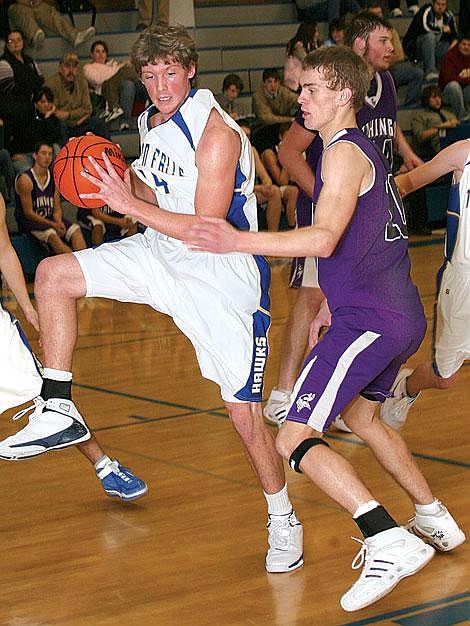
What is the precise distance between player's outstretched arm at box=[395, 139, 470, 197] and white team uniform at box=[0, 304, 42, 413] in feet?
5.28

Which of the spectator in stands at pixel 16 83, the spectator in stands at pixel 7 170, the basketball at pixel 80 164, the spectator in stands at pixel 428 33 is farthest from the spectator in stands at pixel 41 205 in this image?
the basketball at pixel 80 164

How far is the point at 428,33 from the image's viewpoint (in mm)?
15719

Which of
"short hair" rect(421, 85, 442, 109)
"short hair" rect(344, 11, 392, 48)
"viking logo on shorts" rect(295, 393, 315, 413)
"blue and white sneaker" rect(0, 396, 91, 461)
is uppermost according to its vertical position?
"short hair" rect(344, 11, 392, 48)

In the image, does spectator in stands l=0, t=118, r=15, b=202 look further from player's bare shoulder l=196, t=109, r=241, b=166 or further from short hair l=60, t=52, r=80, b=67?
player's bare shoulder l=196, t=109, r=241, b=166

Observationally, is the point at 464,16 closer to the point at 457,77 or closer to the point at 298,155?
the point at 457,77

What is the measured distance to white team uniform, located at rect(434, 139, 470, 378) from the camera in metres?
4.68

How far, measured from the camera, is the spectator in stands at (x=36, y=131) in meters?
12.1

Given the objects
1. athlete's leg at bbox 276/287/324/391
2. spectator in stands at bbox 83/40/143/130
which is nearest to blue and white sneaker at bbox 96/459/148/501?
athlete's leg at bbox 276/287/324/391

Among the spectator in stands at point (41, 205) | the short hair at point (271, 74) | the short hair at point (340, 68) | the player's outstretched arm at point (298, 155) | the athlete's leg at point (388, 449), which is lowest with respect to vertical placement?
the spectator in stands at point (41, 205)

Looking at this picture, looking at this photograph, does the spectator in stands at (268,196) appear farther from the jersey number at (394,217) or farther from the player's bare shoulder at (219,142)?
the jersey number at (394,217)

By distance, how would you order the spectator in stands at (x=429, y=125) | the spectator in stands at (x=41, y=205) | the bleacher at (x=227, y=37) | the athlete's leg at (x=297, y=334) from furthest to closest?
the bleacher at (x=227, y=37) < the spectator in stands at (x=429, y=125) < the spectator in stands at (x=41, y=205) < the athlete's leg at (x=297, y=334)

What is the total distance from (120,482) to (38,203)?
733 centimetres

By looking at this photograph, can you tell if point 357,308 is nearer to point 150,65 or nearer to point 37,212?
point 150,65

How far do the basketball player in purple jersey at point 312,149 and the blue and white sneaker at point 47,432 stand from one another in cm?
171
